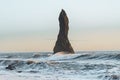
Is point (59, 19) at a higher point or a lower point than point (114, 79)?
higher

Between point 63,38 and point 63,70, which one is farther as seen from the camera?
point 63,38

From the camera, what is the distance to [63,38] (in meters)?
68.9

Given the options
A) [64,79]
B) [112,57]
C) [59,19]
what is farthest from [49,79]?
[59,19]

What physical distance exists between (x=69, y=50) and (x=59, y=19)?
8019 millimetres

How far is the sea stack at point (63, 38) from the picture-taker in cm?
6725

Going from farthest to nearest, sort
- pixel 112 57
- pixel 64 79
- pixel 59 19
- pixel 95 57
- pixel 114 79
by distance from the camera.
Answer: pixel 59 19 < pixel 95 57 < pixel 112 57 < pixel 64 79 < pixel 114 79

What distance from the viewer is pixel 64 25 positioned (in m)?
70.8

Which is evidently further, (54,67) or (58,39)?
(58,39)

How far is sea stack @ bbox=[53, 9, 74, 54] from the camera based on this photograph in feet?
221

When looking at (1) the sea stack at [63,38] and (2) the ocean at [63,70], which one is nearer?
(2) the ocean at [63,70]

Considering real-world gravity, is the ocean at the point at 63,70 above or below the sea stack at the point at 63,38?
below

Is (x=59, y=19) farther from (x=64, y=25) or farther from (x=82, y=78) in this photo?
(x=82, y=78)

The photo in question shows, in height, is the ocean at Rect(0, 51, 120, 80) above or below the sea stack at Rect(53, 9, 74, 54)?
below

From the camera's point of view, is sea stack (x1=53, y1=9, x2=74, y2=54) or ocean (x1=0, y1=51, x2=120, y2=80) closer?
ocean (x1=0, y1=51, x2=120, y2=80)
